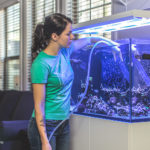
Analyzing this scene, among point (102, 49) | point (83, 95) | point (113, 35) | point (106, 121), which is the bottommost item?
point (106, 121)

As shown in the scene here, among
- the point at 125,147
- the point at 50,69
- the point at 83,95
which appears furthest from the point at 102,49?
the point at 125,147

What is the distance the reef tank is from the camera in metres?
1.97

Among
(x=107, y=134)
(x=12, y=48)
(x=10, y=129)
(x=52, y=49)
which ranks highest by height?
(x=12, y=48)

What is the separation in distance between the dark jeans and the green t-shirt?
0.05 meters

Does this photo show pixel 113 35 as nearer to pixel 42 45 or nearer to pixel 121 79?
pixel 121 79

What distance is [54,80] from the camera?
1785mm

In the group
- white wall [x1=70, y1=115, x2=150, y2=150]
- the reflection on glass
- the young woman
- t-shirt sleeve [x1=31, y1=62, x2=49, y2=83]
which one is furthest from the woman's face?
the reflection on glass

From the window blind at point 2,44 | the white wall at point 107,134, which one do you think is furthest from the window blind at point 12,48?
the white wall at point 107,134

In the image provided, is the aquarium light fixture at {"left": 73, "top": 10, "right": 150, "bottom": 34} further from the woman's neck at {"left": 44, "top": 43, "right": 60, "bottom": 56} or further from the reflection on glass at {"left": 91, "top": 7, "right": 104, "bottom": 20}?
the reflection on glass at {"left": 91, "top": 7, "right": 104, "bottom": 20}

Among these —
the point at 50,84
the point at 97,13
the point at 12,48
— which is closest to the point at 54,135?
the point at 50,84

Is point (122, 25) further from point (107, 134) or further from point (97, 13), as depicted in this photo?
point (97, 13)

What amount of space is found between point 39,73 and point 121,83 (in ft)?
1.87

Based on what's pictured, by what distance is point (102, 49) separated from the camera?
2.18 meters

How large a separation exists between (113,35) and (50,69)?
3.95ft
